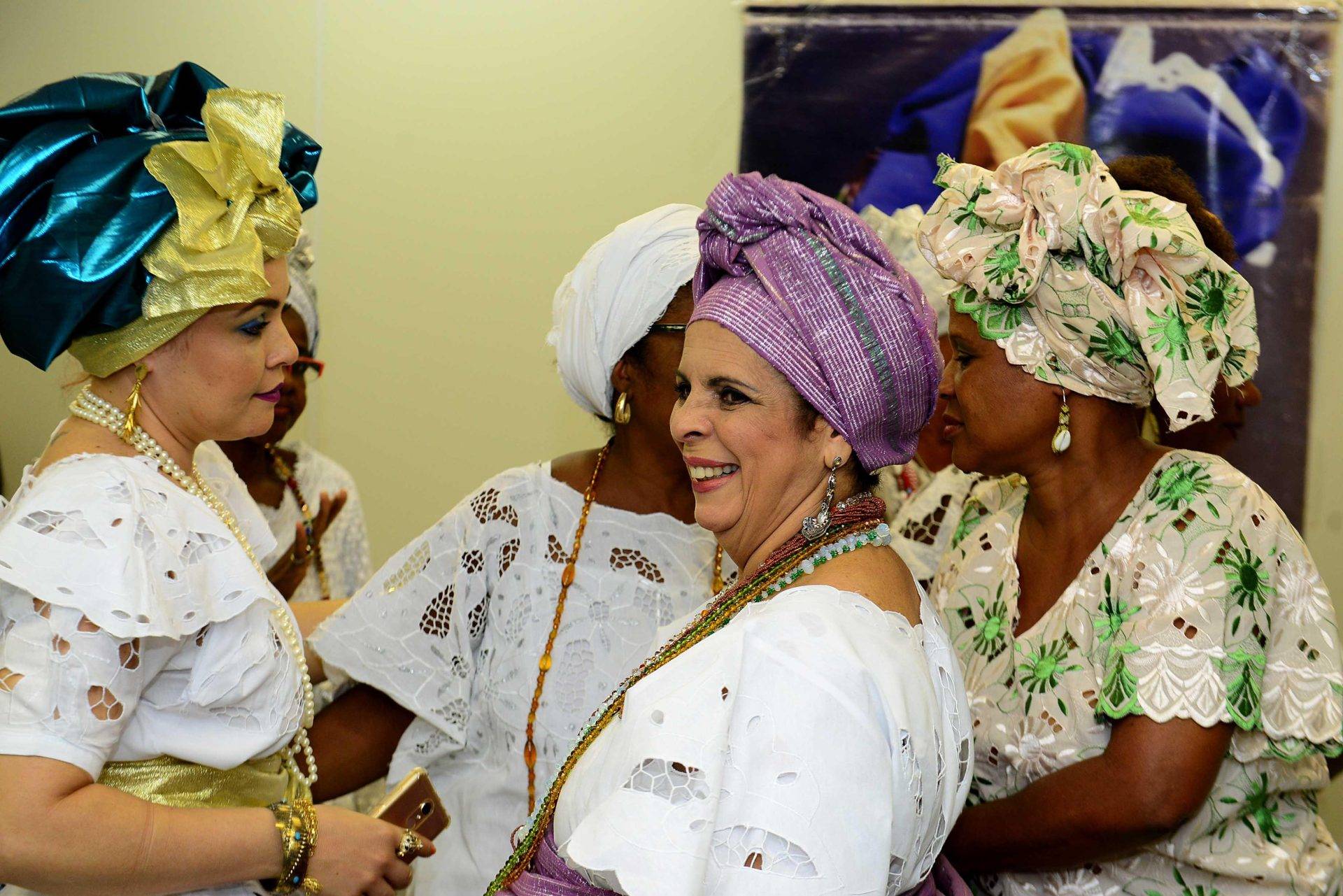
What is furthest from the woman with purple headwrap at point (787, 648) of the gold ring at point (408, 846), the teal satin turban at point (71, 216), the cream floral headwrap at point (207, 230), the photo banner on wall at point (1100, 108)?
the photo banner on wall at point (1100, 108)

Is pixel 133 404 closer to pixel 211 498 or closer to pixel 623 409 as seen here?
pixel 211 498

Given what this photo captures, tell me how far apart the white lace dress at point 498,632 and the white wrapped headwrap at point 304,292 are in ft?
3.44

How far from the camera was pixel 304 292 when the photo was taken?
3348 mm

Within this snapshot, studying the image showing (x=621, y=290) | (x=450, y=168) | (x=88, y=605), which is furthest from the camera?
(x=450, y=168)

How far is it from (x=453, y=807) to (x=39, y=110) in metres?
1.48

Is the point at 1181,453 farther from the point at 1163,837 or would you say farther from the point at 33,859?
the point at 33,859

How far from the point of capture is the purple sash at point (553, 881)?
169cm

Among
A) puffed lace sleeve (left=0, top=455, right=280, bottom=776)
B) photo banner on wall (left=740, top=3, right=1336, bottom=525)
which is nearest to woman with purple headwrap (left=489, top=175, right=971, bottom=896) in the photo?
puffed lace sleeve (left=0, top=455, right=280, bottom=776)

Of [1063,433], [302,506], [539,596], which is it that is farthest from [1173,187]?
[302,506]

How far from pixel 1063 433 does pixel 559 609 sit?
1.04 metres

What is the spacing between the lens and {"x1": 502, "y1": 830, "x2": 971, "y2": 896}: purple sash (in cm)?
169

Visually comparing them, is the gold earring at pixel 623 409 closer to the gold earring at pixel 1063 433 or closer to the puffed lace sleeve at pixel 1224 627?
the gold earring at pixel 1063 433

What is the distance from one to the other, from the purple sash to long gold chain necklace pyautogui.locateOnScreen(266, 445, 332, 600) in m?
1.78

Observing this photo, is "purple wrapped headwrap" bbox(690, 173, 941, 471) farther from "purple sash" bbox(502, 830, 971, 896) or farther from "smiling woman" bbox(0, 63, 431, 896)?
"smiling woman" bbox(0, 63, 431, 896)
